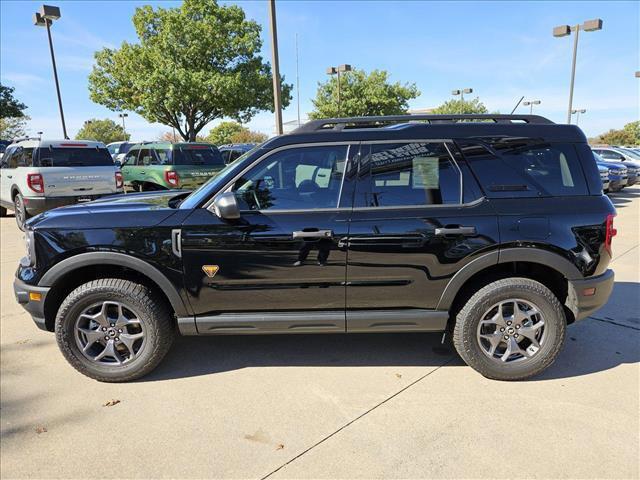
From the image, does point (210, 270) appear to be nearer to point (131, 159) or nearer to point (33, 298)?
point (33, 298)

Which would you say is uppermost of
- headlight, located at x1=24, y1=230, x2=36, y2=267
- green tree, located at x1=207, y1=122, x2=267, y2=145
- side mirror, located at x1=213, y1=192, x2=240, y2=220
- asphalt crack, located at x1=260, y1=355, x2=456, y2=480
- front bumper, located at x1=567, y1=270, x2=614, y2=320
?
green tree, located at x1=207, y1=122, x2=267, y2=145

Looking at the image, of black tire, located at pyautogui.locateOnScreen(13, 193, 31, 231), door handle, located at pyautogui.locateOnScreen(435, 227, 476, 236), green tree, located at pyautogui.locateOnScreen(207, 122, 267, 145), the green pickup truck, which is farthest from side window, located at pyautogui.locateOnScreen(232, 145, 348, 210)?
green tree, located at pyautogui.locateOnScreen(207, 122, 267, 145)

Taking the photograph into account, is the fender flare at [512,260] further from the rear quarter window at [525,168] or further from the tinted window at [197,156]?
the tinted window at [197,156]

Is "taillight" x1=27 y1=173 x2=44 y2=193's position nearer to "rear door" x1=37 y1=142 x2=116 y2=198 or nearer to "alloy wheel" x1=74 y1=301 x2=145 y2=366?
"rear door" x1=37 y1=142 x2=116 y2=198

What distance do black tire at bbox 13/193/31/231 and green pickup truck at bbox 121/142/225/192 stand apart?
126 inches

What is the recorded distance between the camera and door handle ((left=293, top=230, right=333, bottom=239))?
3.00m

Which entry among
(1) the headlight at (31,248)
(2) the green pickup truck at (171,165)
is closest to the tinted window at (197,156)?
(2) the green pickup truck at (171,165)

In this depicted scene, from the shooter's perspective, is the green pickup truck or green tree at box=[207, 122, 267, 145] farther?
green tree at box=[207, 122, 267, 145]

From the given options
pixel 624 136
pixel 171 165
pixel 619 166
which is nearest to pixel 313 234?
pixel 171 165

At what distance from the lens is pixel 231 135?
206 ft

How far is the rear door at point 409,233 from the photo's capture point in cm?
304

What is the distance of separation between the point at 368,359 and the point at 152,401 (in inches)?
64.7

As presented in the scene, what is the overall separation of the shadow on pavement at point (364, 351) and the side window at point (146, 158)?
9.12 m

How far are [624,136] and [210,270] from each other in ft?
251
